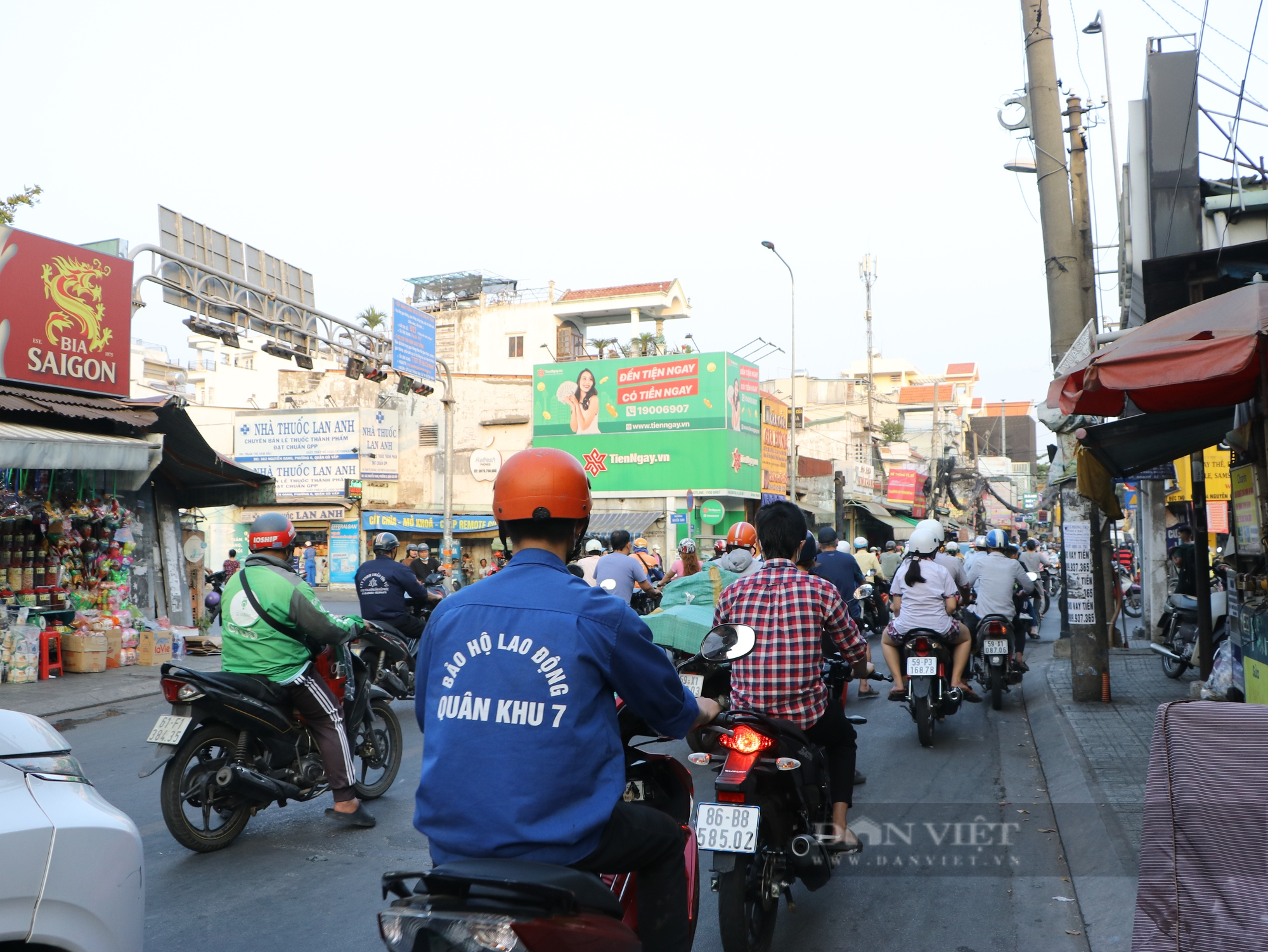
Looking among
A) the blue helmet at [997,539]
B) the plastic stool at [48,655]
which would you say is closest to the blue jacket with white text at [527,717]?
the blue helmet at [997,539]

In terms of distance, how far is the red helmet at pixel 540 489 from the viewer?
2.70 metres

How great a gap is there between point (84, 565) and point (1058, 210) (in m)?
12.9

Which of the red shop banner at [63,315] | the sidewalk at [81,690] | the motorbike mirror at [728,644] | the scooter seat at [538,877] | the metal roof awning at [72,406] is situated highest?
the red shop banner at [63,315]

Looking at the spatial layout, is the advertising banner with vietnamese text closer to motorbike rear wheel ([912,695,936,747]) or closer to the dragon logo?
the dragon logo

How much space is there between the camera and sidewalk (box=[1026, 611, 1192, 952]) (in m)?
→ 4.59

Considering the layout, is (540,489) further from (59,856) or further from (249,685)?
(249,685)

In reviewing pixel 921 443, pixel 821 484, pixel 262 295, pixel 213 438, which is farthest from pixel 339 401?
pixel 921 443

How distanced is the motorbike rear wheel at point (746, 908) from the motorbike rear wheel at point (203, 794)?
2875 millimetres

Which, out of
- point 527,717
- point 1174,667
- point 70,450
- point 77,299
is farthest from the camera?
point 77,299

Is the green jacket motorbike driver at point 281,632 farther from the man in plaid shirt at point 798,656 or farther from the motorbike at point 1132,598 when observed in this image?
the motorbike at point 1132,598

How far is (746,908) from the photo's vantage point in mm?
3965

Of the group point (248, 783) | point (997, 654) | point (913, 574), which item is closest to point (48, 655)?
point (248, 783)

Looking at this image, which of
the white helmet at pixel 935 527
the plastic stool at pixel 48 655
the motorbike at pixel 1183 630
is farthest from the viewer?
the plastic stool at pixel 48 655

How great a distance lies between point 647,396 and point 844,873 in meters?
30.9
